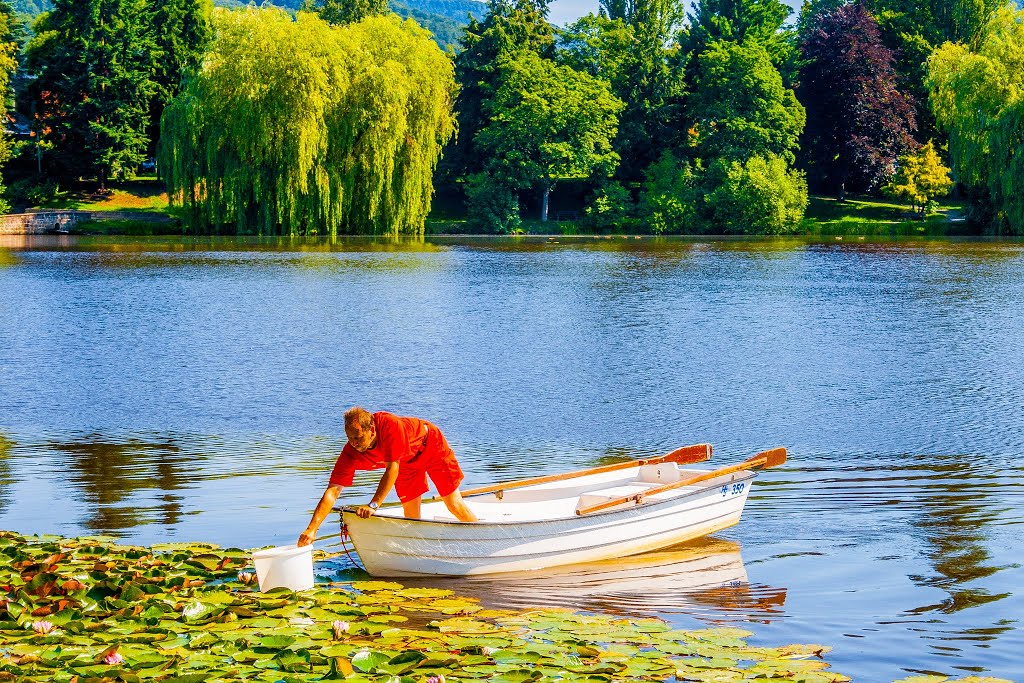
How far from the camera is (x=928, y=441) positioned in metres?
16.1

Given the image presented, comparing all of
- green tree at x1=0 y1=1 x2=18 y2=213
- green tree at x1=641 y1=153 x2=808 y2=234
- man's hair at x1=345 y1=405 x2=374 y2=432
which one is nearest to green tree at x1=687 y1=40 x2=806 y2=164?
green tree at x1=641 y1=153 x2=808 y2=234

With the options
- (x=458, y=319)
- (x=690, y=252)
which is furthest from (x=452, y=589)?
(x=690, y=252)

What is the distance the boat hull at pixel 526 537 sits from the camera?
9.91m

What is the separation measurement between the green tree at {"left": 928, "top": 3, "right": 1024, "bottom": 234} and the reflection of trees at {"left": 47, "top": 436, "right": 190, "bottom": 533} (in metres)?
51.5

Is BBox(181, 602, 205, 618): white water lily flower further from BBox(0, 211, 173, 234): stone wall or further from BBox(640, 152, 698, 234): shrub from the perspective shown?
BBox(640, 152, 698, 234): shrub

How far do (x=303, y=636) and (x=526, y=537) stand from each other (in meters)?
2.48

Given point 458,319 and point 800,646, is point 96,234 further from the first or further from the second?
point 800,646

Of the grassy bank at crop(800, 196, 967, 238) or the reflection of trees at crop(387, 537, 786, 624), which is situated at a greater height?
the grassy bank at crop(800, 196, 967, 238)

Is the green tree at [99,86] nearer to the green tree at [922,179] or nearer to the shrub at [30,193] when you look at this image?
the shrub at [30,193]

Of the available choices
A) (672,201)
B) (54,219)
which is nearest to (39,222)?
(54,219)

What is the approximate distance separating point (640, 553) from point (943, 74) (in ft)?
191

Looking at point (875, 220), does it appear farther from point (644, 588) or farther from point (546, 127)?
point (644, 588)

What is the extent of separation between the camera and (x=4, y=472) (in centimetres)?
1421

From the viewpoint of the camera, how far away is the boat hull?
→ 390 inches
